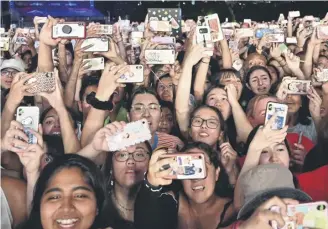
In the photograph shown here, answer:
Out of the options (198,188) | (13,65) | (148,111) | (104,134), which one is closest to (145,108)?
(148,111)

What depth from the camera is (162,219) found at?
5.58 feet

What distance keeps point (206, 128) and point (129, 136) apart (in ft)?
2.00

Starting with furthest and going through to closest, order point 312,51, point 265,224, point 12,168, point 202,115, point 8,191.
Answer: point 312,51, point 202,115, point 12,168, point 8,191, point 265,224

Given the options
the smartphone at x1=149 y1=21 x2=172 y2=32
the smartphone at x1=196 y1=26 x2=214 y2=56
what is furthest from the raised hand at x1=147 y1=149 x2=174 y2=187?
the smartphone at x1=149 y1=21 x2=172 y2=32

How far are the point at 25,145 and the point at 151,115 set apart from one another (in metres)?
0.85

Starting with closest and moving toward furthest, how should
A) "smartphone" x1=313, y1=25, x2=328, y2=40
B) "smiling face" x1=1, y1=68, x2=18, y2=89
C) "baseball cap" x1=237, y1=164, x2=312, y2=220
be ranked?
"baseball cap" x1=237, y1=164, x2=312, y2=220 < "smiling face" x1=1, y1=68, x2=18, y2=89 < "smartphone" x1=313, y1=25, x2=328, y2=40

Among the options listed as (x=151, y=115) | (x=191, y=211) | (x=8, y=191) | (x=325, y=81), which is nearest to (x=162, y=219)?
(x=191, y=211)

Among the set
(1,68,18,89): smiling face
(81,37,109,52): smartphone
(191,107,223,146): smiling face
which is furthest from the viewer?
(1,68,18,89): smiling face

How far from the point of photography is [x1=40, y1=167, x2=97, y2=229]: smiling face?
158 cm

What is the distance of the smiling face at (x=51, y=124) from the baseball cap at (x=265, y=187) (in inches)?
39.5

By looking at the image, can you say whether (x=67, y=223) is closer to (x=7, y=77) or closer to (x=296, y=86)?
(x=296, y=86)

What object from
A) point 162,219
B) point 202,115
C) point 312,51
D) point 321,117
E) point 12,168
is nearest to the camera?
point 162,219

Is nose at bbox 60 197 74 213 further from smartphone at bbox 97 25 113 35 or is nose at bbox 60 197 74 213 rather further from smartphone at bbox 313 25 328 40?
smartphone at bbox 313 25 328 40

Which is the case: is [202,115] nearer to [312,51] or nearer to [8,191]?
[8,191]
